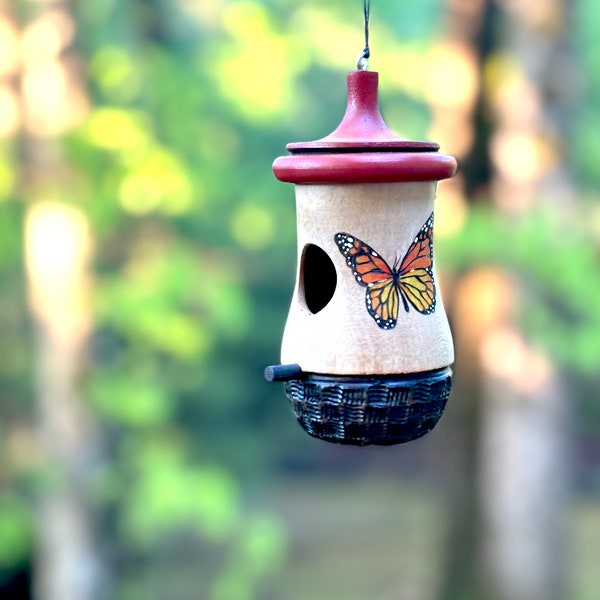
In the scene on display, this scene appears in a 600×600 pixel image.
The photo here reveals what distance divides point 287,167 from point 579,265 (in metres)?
4.42

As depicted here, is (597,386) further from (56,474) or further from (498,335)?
(56,474)

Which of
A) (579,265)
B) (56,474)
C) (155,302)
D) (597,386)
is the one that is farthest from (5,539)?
(597,386)

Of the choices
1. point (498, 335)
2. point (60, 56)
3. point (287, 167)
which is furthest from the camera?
point (498, 335)

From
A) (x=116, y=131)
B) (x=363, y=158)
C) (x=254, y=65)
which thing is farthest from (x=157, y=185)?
(x=363, y=158)

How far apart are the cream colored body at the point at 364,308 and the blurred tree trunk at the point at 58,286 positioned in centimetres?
445

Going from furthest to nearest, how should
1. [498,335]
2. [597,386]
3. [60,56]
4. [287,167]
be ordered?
[597,386] < [498,335] < [60,56] < [287,167]

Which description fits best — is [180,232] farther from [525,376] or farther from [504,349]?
[525,376]

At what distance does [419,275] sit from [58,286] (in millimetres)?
4964

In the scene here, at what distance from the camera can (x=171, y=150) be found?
757cm

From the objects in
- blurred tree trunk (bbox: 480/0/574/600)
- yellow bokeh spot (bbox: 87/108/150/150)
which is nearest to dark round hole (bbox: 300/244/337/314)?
yellow bokeh spot (bbox: 87/108/150/150)

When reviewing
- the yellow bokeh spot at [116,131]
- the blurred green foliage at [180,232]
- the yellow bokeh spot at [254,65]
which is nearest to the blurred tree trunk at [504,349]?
the blurred green foliage at [180,232]

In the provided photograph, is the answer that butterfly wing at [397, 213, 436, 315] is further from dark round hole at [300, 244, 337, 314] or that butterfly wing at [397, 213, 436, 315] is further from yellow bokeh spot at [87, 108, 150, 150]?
yellow bokeh spot at [87, 108, 150, 150]

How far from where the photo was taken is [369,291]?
2771mm

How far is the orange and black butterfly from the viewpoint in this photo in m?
2.76
